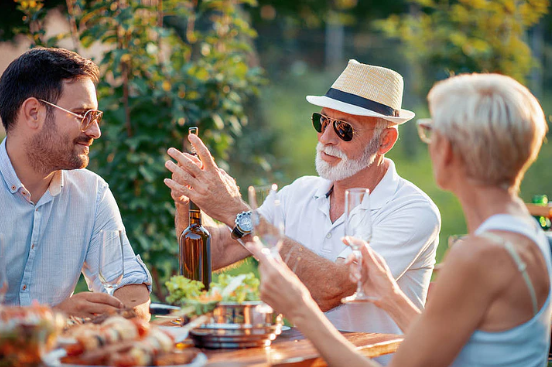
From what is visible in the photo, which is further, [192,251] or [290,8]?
[290,8]

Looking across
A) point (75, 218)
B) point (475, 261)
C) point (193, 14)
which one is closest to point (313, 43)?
point (193, 14)

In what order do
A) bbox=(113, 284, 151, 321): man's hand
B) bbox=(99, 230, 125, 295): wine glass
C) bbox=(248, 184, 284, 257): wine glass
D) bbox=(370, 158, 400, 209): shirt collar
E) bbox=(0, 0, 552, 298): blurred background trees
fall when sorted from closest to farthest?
bbox=(248, 184, 284, 257): wine glass < bbox=(99, 230, 125, 295): wine glass < bbox=(113, 284, 151, 321): man's hand < bbox=(370, 158, 400, 209): shirt collar < bbox=(0, 0, 552, 298): blurred background trees

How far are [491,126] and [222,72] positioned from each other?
151 inches

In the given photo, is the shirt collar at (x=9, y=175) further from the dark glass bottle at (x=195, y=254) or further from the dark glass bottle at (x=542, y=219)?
the dark glass bottle at (x=542, y=219)

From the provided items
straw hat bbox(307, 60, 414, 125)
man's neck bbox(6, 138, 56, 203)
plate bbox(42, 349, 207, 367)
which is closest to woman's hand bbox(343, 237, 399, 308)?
plate bbox(42, 349, 207, 367)

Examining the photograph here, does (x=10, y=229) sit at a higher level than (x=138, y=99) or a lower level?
lower

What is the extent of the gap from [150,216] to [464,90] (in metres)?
3.58

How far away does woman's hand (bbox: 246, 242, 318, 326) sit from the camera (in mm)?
2193

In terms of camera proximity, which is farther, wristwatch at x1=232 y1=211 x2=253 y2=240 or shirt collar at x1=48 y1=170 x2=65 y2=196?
shirt collar at x1=48 y1=170 x2=65 y2=196

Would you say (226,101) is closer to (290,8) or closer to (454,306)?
(454,306)

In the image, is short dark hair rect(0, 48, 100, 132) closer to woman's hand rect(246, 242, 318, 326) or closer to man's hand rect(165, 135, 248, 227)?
man's hand rect(165, 135, 248, 227)

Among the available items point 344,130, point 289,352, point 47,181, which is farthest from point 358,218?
point 47,181

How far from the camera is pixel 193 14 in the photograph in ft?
18.5

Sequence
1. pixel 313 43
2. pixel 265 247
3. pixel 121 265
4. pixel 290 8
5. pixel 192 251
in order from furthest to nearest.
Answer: pixel 313 43, pixel 290 8, pixel 192 251, pixel 121 265, pixel 265 247
